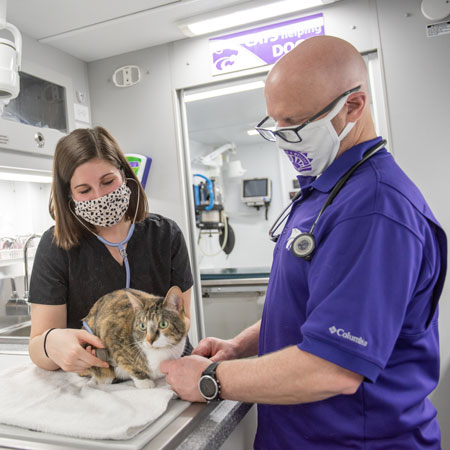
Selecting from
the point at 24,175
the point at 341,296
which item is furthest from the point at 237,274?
the point at 341,296

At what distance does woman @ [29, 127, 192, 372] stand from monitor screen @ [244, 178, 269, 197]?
4.84 metres

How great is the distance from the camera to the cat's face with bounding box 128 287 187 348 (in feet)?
3.28

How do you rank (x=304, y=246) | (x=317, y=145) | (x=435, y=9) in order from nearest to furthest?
(x=304, y=246)
(x=317, y=145)
(x=435, y=9)

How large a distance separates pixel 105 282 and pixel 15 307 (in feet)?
4.31

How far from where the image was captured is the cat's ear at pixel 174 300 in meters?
1.04

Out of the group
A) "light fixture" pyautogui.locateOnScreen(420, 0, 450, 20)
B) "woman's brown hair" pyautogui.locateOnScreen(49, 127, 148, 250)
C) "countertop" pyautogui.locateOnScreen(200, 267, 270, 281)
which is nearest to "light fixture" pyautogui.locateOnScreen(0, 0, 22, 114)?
"woman's brown hair" pyautogui.locateOnScreen(49, 127, 148, 250)

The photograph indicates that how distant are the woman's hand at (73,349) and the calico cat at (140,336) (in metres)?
0.03

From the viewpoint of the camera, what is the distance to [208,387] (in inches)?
35.9

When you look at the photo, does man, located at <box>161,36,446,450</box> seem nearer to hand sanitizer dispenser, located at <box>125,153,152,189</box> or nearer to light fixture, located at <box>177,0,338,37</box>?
light fixture, located at <box>177,0,338,37</box>

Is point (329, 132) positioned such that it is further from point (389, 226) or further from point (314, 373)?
point (314, 373)

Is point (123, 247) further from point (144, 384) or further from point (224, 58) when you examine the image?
point (224, 58)

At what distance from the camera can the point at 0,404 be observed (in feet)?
3.23

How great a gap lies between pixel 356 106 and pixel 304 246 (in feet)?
1.17

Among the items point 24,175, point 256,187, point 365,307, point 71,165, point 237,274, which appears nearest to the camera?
point 365,307
